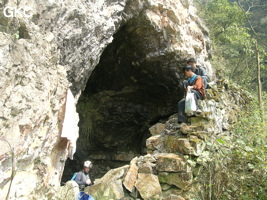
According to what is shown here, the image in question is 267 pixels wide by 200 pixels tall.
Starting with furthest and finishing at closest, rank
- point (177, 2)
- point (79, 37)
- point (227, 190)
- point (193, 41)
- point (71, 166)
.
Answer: point (71, 166), point (193, 41), point (177, 2), point (79, 37), point (227, 190)

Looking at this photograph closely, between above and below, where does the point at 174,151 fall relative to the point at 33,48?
below

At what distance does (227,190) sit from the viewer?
2.42 metres

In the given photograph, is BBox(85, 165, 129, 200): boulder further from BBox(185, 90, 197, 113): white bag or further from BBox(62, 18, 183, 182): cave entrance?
BBox(62, 18, 183, 182): cave entrance

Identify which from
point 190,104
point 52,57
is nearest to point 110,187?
point 190,104

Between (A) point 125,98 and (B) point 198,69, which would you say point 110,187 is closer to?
(B) point 198,69

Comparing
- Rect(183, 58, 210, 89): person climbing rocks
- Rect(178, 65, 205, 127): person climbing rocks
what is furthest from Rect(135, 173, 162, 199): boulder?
Rect(183, 58, 210, 89): person climbing rocks

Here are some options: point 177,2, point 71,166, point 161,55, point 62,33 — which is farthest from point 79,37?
point 71,166

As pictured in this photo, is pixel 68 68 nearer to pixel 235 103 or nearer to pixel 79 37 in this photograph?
pixel 79 37

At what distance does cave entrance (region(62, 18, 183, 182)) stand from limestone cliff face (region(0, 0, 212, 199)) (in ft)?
0.17

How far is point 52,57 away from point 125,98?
5.04 metres

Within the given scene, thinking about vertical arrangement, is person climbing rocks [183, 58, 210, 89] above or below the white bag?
above

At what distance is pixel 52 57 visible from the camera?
3.04 metres

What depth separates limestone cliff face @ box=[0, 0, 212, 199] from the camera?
233 centimetres

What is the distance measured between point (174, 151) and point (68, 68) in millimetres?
2187
